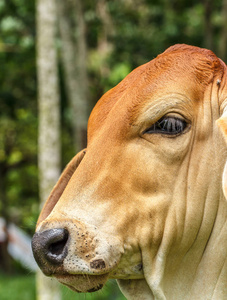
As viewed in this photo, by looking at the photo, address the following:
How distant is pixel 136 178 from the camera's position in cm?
261

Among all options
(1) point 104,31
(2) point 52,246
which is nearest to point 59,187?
(2) point 52,246

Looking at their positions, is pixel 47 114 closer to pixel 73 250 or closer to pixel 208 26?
pixel 73 250

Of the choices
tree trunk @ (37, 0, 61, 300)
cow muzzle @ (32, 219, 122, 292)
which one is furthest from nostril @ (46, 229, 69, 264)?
tree trunk @ (37, 0, 61, 300)

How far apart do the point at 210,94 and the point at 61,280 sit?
4.09 feet

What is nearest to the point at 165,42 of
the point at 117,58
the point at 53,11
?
the point at 117,58

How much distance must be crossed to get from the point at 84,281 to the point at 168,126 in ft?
2.93

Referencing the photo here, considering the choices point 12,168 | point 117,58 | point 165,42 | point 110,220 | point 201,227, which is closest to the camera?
point 110,220

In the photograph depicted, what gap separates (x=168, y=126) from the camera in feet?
8.82

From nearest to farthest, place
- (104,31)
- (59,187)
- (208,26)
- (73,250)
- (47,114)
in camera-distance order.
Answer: (73,250), (59,187), (47,114), (208,26), (104,31)

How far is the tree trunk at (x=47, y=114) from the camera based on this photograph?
709cm

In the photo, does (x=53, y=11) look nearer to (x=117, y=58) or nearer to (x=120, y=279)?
(x=117, y=58)

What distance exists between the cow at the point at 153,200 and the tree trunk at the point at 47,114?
171 inches

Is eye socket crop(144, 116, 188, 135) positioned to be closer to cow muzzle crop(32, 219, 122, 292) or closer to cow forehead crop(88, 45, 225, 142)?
cow forehead crop(88, 45, 225, 142)

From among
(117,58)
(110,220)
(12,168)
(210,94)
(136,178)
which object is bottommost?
(12,168)
